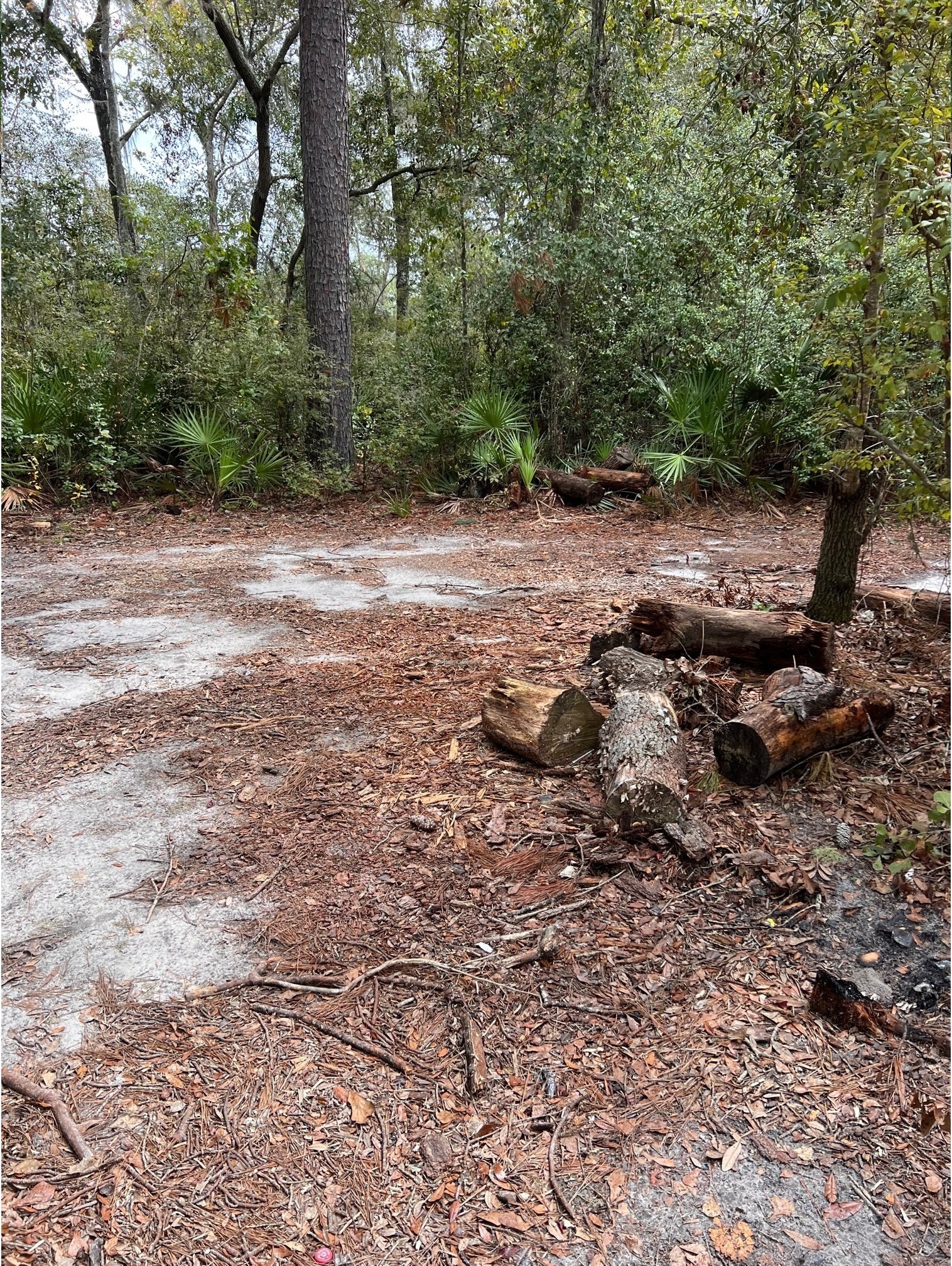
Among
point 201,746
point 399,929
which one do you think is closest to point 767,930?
point 399,929

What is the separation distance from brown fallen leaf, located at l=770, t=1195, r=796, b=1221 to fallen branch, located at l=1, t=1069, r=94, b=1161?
1.26m

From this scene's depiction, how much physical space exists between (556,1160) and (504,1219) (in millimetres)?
145

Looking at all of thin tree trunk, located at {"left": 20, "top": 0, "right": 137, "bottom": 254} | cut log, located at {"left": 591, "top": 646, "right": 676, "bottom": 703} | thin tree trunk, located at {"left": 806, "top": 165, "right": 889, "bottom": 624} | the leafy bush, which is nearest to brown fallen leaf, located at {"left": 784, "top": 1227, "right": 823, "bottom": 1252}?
cut log, located at {"left": 591, "top": 646, "right": 676, "bottom": 703}

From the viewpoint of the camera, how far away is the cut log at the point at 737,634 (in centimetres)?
310

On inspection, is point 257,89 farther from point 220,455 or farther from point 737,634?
point 737,634

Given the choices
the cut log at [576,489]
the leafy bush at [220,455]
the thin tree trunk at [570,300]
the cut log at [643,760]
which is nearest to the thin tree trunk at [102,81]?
the leafy bush at [220,455]

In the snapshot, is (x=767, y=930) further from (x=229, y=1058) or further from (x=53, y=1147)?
(x=53, y=1147)

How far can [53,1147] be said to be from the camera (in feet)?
4.86

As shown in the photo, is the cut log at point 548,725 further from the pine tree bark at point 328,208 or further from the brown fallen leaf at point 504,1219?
the pine tree bark at point 328,208

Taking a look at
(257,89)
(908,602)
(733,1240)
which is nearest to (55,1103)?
(733,1240)

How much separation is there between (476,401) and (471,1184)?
9197 mm

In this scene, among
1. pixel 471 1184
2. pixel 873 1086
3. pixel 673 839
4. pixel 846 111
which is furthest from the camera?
pixel 846 111

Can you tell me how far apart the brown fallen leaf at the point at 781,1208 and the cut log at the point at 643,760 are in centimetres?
106

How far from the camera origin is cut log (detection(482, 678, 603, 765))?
2.81m
